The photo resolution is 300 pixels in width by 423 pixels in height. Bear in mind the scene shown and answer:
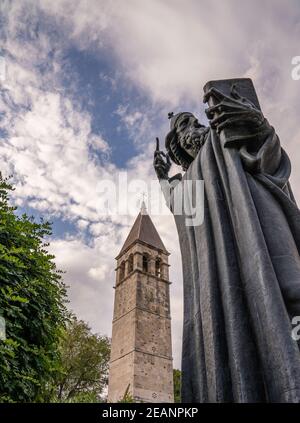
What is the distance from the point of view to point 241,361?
1.71 metres

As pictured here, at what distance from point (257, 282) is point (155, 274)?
36.2 m

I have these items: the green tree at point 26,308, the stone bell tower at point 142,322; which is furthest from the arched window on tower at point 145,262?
the green tree at point 26,308

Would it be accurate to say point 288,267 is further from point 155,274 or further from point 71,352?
point 155,274

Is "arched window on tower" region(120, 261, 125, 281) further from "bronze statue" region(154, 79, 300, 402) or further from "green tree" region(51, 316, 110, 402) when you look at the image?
"bronze statue" region(154, 79, 300, 402)

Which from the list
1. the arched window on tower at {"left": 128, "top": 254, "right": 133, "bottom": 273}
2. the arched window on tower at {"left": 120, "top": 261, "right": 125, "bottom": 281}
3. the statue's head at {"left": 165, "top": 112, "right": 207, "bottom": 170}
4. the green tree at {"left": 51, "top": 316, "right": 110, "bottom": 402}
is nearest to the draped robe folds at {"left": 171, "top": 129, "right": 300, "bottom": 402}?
the statue's head at {"left": 165, "top": 112, "right": 207, "bottom": 170}

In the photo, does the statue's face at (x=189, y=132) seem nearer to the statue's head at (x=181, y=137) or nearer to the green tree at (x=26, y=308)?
the statue's head at (x=181, y=137)

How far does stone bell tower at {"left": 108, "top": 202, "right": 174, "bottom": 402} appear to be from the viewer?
28625 millimetres

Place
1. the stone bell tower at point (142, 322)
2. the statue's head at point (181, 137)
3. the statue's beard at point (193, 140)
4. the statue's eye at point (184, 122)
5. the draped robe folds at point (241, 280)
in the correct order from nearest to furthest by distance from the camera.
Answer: the draped robe folds at point (241, 280)
the statue's beard at point (193, 140)
the statue's head at point (181, 137)
the statue's eye at point (184, 122)
the stone bell tower at point (142, 322)

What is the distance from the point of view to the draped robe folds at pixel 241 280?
166 cm

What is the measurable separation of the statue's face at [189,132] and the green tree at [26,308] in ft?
8.62

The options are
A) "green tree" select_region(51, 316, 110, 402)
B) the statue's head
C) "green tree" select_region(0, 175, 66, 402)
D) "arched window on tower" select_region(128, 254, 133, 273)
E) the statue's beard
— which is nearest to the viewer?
the statue's beard

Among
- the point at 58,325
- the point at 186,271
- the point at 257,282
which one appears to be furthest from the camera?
the point at 58,325

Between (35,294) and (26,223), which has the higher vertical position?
(26,223)
